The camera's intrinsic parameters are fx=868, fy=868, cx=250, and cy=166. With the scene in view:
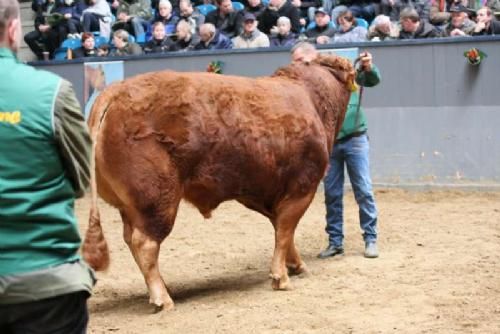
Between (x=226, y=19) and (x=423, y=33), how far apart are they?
12.9 ft

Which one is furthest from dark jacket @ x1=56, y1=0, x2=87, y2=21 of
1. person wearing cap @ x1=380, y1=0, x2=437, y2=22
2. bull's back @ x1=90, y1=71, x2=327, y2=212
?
bull's back @ x1=90, y1=71, x2=327, y2=212

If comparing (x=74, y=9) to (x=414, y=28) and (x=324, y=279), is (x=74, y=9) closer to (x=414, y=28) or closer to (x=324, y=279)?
(x=414, y=28)

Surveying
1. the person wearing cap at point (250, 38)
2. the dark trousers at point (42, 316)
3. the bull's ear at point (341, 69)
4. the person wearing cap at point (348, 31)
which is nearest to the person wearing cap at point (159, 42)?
the person wearing cap at point (250, 38)

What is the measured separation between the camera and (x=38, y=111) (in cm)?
281

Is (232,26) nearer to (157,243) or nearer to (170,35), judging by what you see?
(170,35)

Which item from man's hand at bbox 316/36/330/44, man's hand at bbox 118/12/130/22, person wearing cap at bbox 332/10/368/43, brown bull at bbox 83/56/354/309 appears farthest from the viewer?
man's hand at bbox 118/12/130/22

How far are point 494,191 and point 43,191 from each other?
8719mm

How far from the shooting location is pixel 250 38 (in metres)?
12.8

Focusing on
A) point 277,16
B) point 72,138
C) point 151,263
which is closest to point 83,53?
point 277,16

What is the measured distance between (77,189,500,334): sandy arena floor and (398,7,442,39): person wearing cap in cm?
244

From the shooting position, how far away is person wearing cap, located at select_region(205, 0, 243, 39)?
552 inches

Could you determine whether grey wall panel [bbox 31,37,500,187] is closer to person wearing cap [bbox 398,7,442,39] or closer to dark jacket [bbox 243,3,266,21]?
person wearing cap [bbox 398,7,442,39]

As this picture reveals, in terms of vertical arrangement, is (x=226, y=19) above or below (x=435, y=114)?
above

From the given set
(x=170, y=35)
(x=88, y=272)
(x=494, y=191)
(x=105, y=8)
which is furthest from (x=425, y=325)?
(x=105, y=8)
